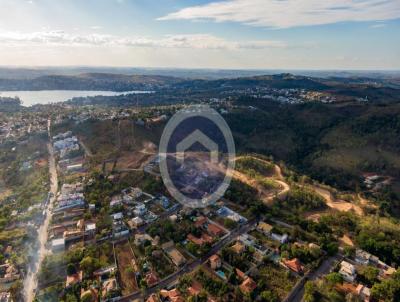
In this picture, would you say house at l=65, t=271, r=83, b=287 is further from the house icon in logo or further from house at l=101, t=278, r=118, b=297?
the house icon in logo

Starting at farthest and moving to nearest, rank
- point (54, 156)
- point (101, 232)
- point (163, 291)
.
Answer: point (54, 156), point (101, 232), point (163, 291)

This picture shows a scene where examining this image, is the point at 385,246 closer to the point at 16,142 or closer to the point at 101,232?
the point at 101,232

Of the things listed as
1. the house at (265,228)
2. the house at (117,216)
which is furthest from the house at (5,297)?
the house at (265,228)

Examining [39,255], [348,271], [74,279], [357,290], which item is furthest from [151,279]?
[348,271]

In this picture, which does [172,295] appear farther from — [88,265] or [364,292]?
[364,292]

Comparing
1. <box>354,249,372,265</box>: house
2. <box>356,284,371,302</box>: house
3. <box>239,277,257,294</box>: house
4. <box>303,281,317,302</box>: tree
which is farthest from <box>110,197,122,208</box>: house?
<box>354,249,372,265</box>: house

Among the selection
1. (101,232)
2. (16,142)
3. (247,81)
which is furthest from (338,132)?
(247,81)

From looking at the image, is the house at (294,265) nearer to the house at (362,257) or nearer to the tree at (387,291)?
the tree at (387,291)
